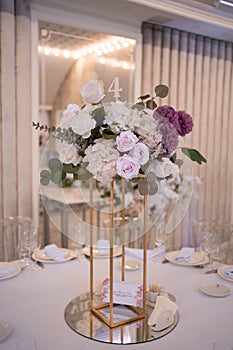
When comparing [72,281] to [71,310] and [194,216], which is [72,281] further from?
[194,216]

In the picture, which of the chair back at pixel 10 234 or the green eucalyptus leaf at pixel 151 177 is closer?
the green eucalyptus leaf at pixel 151 177

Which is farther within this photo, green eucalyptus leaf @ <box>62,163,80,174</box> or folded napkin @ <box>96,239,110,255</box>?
folded napkin @ <box>96,239,110,255</box>

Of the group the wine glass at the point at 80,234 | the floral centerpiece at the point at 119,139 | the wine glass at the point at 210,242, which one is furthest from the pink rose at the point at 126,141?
the wine glass at the point at 210,242

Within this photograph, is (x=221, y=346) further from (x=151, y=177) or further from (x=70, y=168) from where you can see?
(x=70, y=168)

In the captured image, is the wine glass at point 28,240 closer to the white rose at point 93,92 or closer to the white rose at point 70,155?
the white rose at point 70,155

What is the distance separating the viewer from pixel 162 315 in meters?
1.39

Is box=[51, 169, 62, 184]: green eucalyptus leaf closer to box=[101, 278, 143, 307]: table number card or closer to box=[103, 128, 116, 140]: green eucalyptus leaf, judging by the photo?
box=[103, 128, 116, 140]: green eucalyptus leaf

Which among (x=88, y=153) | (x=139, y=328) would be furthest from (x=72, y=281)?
(x=88, y=153)

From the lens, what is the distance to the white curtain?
341 cm

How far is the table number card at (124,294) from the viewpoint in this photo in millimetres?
1503

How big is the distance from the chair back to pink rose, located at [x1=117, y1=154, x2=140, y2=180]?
129cm

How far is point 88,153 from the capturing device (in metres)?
1.33

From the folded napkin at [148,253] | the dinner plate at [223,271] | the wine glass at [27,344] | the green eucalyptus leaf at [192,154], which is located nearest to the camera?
the wine glass at [27,344]

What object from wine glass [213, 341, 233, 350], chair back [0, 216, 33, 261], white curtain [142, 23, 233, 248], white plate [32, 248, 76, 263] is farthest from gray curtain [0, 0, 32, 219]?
wine glass [213, 341, 233, 350]
